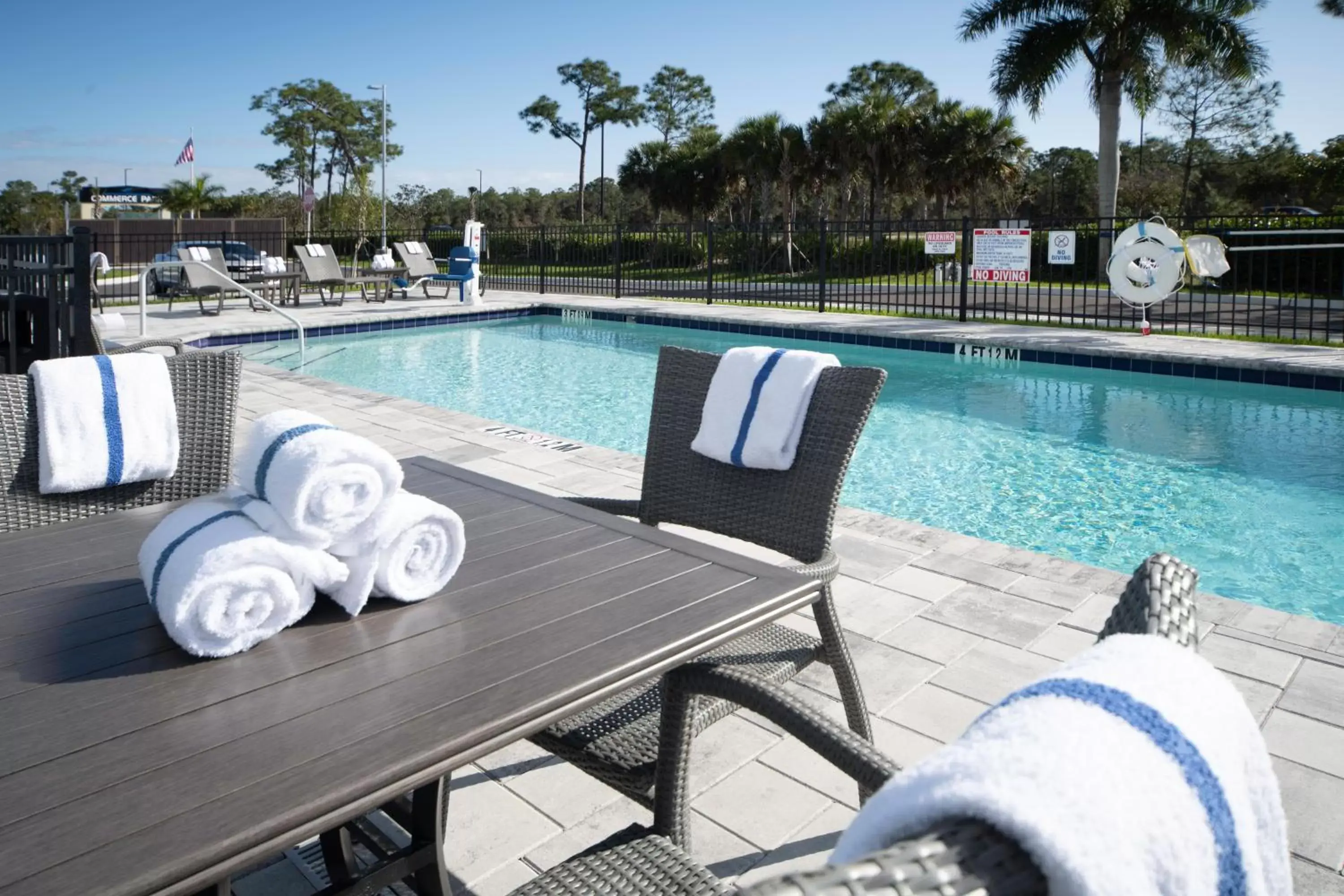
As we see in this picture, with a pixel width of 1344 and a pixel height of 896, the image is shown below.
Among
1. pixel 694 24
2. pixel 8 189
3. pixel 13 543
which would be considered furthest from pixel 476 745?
pixel 8 189

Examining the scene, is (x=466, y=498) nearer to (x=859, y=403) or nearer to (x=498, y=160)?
(x=859, y=403)

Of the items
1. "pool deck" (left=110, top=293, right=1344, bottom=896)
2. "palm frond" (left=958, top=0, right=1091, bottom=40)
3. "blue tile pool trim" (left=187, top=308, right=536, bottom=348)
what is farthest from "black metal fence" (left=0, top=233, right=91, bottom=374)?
"palm frond" (left=958, top=0, right=1091, bottom=40)

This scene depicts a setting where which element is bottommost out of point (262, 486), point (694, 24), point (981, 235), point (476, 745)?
point (476, 745)

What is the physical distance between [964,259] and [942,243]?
0.36 m

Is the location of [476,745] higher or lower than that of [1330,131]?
lower

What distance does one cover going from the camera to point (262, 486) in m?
1.35

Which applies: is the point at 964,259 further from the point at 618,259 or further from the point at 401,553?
the point at 401,553

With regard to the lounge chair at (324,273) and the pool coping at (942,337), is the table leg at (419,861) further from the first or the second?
the lounge chair at (324,273)

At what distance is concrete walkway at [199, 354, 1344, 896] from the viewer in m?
1.88

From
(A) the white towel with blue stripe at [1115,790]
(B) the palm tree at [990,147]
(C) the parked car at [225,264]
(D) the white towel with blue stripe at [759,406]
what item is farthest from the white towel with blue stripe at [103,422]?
(B) the palm tree at [990,147]

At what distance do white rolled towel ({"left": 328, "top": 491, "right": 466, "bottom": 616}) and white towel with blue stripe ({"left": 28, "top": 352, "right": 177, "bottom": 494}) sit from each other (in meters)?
0.94

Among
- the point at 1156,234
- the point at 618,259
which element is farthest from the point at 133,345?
the point at 618,259

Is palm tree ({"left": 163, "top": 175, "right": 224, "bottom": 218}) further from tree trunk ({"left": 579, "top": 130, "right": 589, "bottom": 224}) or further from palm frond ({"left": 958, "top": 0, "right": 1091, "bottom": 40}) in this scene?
palm frond ({"left": 958, "top": 0, "right": 1091, "bottom": 40})

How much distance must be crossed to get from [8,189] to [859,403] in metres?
72.2
